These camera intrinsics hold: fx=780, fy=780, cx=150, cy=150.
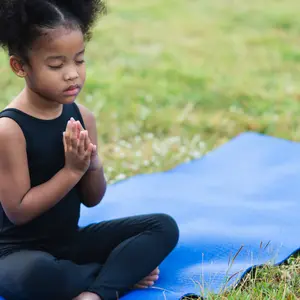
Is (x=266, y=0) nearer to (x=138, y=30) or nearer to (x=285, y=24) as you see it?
(x=285, y=24)

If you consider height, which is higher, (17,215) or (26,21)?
(26,21)

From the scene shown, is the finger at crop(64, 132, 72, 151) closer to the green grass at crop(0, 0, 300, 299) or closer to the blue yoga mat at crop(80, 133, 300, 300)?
the blue yoga mat at crop(80, 133, 300, 300)

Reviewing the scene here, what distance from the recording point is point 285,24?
7504 mm

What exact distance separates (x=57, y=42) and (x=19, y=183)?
19.8 inches

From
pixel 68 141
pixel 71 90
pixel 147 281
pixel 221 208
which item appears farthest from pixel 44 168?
pixel 221 208

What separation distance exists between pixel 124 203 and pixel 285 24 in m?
4.25

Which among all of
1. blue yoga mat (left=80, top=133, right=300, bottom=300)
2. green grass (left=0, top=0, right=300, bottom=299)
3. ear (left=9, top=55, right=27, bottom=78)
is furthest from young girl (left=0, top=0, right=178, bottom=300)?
green grass (left=0, top=0, right=300, bottom=299)

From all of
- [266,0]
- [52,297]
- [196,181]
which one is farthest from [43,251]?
[266,0]

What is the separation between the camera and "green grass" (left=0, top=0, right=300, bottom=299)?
462 cm

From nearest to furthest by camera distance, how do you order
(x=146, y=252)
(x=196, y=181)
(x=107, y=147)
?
(x=146, y=252) < (x=196, y=181) < (x=107, y=147)

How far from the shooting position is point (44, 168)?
110 inches

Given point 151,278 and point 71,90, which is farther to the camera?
point 151,278

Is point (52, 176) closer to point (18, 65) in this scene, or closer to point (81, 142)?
point (81, 142)

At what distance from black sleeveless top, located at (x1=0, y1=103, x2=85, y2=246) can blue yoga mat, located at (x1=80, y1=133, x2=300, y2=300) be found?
1.22 ft
